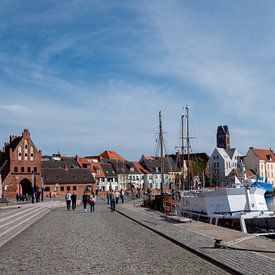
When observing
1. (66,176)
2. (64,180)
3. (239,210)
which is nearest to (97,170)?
(66,176)

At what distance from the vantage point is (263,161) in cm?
14450

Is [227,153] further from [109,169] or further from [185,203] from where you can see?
[185,203]

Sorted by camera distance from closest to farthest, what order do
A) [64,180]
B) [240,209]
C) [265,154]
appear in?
1. [240,209]
2. [64,180]
3. [265,154]

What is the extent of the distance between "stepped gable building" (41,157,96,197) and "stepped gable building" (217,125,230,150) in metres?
84.7

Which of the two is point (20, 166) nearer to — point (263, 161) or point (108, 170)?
point (108, 170)

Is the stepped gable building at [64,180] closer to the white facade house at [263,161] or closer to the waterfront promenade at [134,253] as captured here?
the white facade house at [263,161]

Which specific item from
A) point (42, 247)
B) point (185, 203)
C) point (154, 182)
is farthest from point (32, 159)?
point (42, 247)

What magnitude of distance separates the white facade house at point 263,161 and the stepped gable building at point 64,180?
58.1 metres

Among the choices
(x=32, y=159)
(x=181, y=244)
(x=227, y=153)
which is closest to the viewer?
(x=181, y=244)

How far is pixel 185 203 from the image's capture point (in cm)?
3825

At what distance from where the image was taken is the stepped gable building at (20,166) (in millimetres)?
93000

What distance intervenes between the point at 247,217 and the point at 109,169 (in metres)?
102

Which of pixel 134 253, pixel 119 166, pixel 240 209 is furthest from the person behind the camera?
pixel 119 166

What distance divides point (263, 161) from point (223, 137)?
37.9 meters
